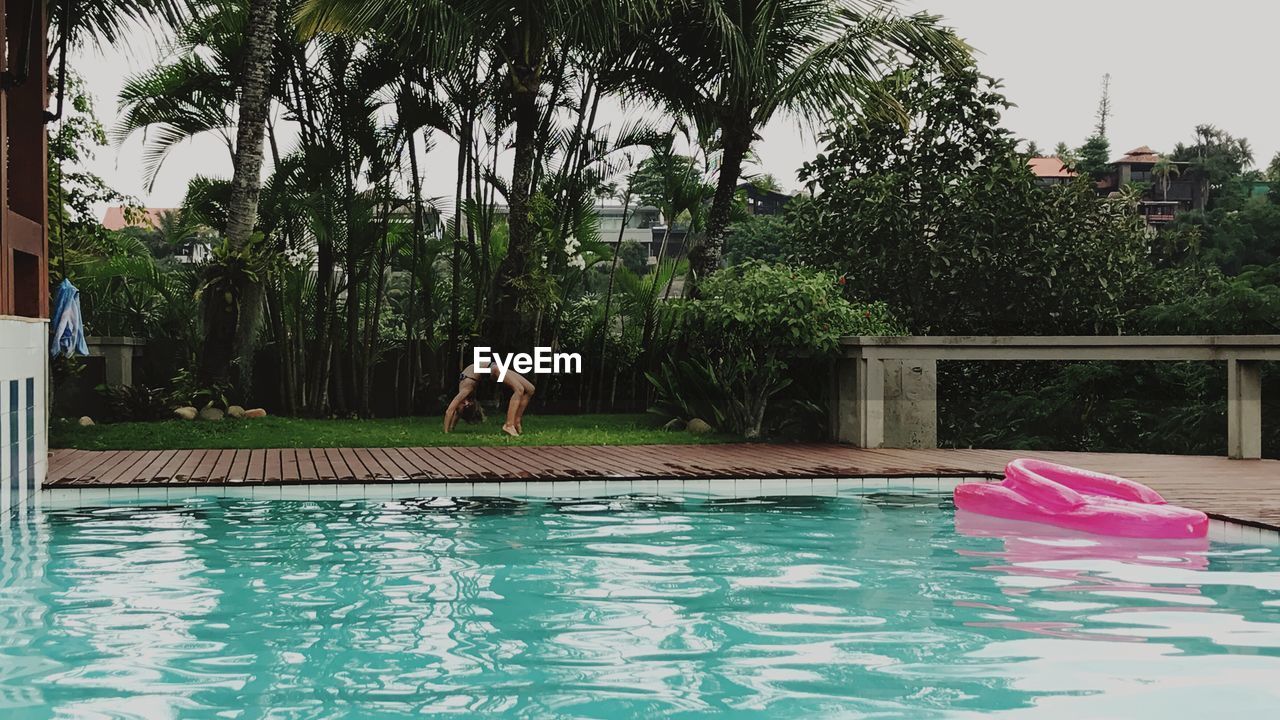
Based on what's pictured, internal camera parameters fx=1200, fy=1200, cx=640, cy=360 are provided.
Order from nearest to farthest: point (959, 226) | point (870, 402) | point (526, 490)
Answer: point (526, 490)
point (870, 402)
point (959, 226)

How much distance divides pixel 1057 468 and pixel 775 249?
3287 centimetres

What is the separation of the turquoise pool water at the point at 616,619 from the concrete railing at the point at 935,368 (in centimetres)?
351

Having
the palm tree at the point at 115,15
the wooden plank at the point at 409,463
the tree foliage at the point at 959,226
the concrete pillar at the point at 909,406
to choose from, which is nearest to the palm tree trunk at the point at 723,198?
the tree foliage at the point at 959,226

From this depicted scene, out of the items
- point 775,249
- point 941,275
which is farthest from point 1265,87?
point 941,275

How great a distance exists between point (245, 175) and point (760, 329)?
225 inches

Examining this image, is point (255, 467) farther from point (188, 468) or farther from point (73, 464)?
point (73, 464)

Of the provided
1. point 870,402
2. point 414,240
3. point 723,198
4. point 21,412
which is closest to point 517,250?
point 414,240

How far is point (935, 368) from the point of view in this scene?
10.6 metres

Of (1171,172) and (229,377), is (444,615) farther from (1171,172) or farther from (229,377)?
(1171,172)

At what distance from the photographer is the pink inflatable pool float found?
252 inches

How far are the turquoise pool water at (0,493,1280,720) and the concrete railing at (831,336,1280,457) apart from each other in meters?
3.51

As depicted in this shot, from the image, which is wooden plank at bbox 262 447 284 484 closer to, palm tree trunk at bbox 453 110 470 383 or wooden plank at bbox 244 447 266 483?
wooden plank at bbox 244 447 266 483

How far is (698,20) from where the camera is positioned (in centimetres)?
1288

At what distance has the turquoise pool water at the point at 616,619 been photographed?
146 inches
